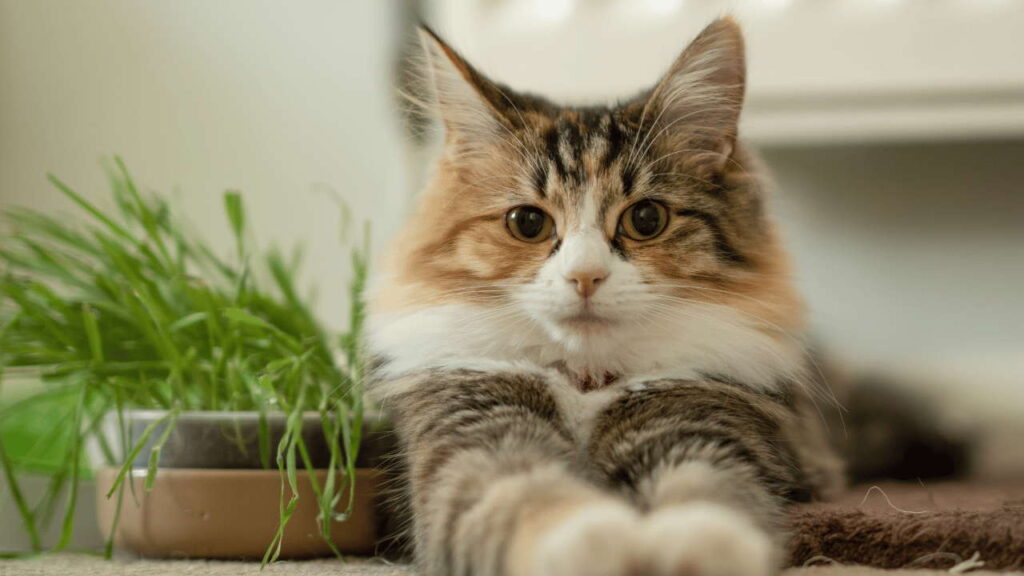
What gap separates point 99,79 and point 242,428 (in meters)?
1.60

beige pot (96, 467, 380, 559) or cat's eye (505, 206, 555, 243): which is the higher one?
cat's eye (505, 206, 555, 243)

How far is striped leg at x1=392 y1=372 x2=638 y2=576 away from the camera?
0.72 meters

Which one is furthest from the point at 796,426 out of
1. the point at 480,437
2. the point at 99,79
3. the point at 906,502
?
the point at 99,79

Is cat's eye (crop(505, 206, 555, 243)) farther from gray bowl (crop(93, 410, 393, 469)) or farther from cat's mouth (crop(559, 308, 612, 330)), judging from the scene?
gray bowl (crop(93, 410, 393, 469))

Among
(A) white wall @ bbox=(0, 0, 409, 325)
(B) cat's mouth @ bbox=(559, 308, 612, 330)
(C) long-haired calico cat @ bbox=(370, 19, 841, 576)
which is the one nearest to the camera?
(C) long-haired calico cat @ bbox=(370, 19, 841, 576)

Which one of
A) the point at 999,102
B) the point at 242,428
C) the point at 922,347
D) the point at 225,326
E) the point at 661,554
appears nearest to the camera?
the point at 661,554

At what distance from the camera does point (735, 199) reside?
1.22 meters

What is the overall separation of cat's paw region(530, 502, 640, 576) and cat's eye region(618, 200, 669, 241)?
1.59 feet

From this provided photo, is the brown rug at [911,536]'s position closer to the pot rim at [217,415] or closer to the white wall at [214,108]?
the pot rim at [217,415]

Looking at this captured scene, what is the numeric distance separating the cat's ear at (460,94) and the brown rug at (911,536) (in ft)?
2.20

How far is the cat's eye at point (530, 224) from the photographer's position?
1.16 meters

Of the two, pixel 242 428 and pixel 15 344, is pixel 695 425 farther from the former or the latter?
pixel 15 344

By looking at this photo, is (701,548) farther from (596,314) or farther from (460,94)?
(460,94)

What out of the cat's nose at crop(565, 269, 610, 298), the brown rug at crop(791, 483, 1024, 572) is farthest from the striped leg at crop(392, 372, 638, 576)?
the brown rug at crop(791, 483, 1024, 572)
